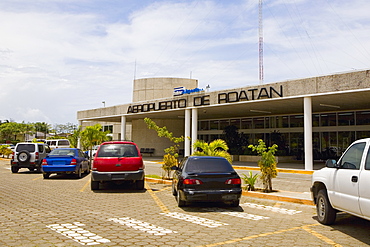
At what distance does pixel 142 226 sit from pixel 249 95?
1591 cm

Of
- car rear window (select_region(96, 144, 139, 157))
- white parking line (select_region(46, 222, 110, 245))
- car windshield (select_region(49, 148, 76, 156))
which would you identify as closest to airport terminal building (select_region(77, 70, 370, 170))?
car windshield (select_region(49, 148, 76, 156))

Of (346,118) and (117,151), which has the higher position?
(346,118)

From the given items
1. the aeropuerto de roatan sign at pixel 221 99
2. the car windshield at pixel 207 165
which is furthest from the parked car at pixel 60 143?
the car windshield at pixel 207 165

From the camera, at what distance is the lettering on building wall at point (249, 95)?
66.4 feet

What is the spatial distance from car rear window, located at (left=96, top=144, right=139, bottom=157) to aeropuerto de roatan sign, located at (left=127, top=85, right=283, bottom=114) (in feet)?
35.6

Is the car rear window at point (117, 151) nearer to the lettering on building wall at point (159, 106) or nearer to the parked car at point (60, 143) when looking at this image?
the lettering on building wall at point (159, 106)

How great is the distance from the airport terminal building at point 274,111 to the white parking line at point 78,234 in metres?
14.8

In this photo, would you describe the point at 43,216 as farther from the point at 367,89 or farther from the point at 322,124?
the point at 322,124

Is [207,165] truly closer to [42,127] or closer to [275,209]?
[275,209]

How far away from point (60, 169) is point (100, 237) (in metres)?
10.7

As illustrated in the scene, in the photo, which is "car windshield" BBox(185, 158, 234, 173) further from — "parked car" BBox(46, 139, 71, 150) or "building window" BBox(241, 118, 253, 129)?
"parked car" BBox(46, 139, 71, 150)

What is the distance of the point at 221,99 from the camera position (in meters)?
23.4

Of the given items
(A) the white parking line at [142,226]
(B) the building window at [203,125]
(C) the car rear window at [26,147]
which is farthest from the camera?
(B) the building window at [203,125]

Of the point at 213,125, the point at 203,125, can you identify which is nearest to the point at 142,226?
the point at 213,125
